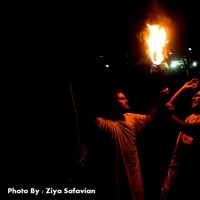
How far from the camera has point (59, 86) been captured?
7.16m

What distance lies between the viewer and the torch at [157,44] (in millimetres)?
4086

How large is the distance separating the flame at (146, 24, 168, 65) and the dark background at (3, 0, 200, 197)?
551 mm

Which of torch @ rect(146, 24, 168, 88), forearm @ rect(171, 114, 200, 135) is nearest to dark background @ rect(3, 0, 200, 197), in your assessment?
torch @ rect(146, 24, 168, 88)

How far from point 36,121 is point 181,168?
412 centimetres

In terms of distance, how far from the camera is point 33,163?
6.36 meters

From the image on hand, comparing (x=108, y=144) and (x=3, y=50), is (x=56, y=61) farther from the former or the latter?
(x=108, y=144)

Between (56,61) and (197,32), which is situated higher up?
(197,32)

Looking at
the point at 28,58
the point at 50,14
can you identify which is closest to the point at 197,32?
the point at 50,14

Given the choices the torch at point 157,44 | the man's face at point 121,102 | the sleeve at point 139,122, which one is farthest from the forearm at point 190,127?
the man's face at point 121,102

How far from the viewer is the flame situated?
13.4 ft

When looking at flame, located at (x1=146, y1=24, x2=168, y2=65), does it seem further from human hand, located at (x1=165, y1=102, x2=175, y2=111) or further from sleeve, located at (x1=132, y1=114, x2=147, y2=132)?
sleeve, located at (x1=132, y1=114, x2=147, y2=132)

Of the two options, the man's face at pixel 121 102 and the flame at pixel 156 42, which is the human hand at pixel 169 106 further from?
the flame at pixel 156 42

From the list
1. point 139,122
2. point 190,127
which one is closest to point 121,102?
point 139,122

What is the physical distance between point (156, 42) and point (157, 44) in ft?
0.16
